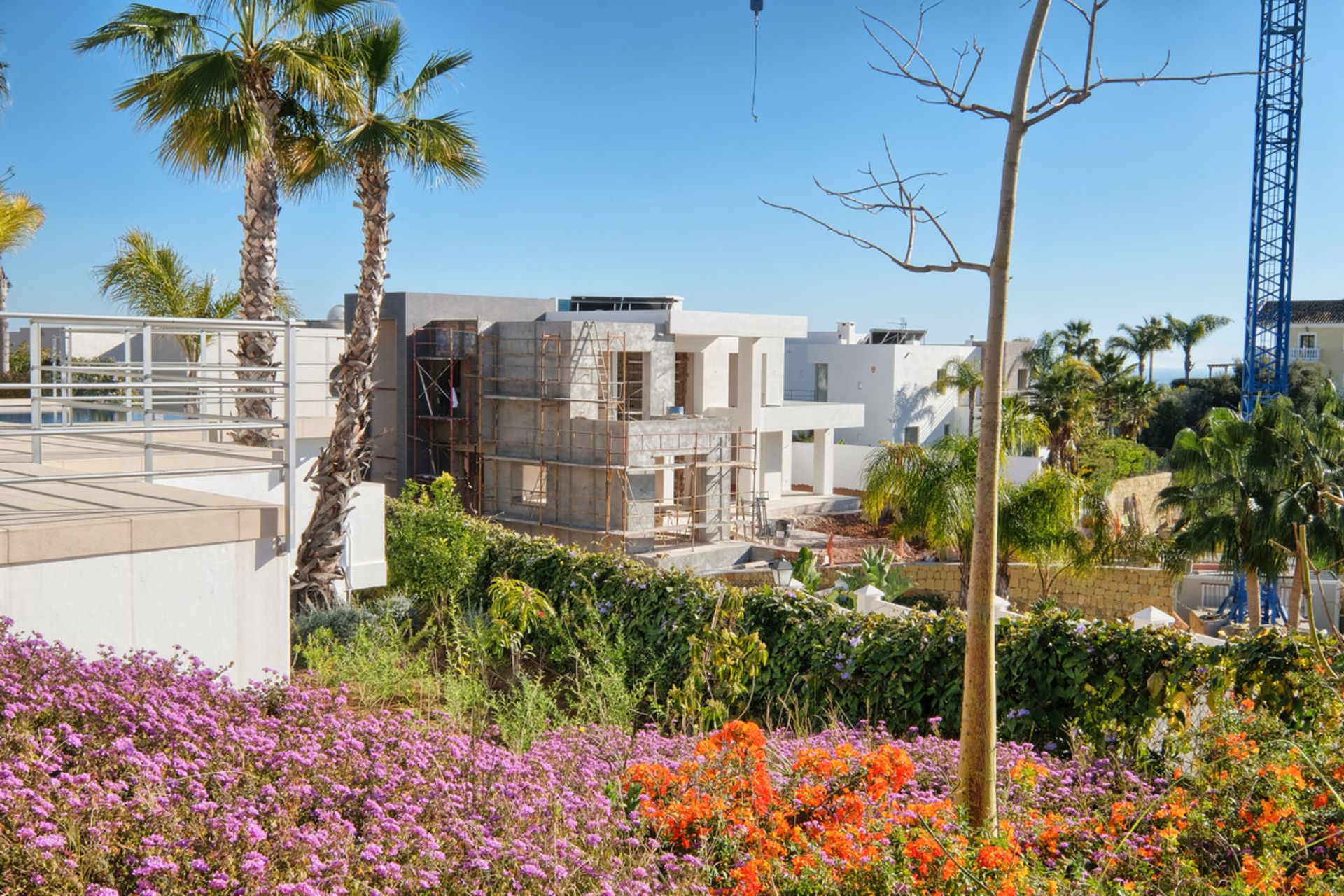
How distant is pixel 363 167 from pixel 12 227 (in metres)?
12.0

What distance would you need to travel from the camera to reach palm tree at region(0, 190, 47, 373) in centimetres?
2104

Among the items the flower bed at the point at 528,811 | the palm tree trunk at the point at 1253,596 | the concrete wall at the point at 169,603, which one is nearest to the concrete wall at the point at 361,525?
the concrete wall at the point at 169,603

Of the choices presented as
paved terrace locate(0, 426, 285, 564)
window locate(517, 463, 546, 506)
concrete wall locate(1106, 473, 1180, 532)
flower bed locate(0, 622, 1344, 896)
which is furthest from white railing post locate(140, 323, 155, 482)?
concrete wall locate(1106, 473, 1180, 532)

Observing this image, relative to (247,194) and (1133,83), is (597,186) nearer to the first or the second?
(247,194)

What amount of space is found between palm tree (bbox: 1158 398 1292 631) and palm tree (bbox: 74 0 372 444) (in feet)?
53.3

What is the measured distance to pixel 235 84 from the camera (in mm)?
13398

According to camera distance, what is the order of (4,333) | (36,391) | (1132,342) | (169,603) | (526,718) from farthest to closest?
1. (1132,342)
2. (4,333)
3. (36,391)
4. (526,718)
5. (169,603)

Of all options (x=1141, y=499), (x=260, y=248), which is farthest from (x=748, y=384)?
(x=260, y=248)

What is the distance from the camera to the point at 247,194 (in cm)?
1438

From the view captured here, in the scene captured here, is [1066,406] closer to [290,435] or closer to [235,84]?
[235,84]

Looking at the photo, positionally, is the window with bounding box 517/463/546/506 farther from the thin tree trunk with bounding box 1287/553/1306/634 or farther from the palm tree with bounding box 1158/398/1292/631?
the thin tree trunk with bounding box 1287/553/1306/634

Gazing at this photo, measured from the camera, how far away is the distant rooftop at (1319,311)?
5250 centimetres

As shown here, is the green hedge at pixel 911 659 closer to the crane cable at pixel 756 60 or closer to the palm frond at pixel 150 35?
the crane cable at pixel 756 60

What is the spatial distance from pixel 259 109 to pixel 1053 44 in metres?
11.1
